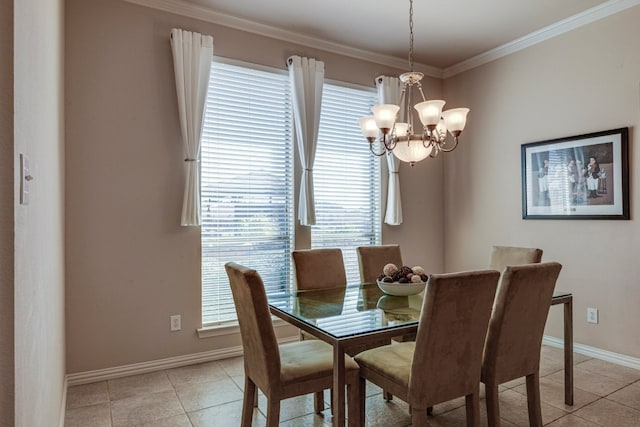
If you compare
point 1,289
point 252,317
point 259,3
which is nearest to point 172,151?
point 259,3

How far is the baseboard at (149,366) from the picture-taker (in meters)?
2.99

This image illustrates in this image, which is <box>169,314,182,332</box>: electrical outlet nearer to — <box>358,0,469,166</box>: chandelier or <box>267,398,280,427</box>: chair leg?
<box>267,398,280,427</box>: chair leg

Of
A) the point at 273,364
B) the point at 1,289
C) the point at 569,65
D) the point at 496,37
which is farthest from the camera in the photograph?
the point at 496,37

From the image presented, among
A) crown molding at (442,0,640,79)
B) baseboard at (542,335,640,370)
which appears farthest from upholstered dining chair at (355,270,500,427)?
crown molding at (442,0,640,79)

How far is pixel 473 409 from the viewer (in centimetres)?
195

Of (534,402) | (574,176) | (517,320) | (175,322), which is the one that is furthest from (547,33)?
(175,322)

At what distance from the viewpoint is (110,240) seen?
311 centimetres

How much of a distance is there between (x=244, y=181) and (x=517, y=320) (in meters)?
2.45

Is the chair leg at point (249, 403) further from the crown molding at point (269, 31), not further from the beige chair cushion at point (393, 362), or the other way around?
the crown molding at point (269, 31)

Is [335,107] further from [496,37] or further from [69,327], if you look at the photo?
[69,327]

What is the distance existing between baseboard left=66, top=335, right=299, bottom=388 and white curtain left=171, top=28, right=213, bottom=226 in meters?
1.12

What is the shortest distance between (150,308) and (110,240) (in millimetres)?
622

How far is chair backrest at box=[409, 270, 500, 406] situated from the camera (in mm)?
1762

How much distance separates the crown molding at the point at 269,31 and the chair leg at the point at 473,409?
3.33m
